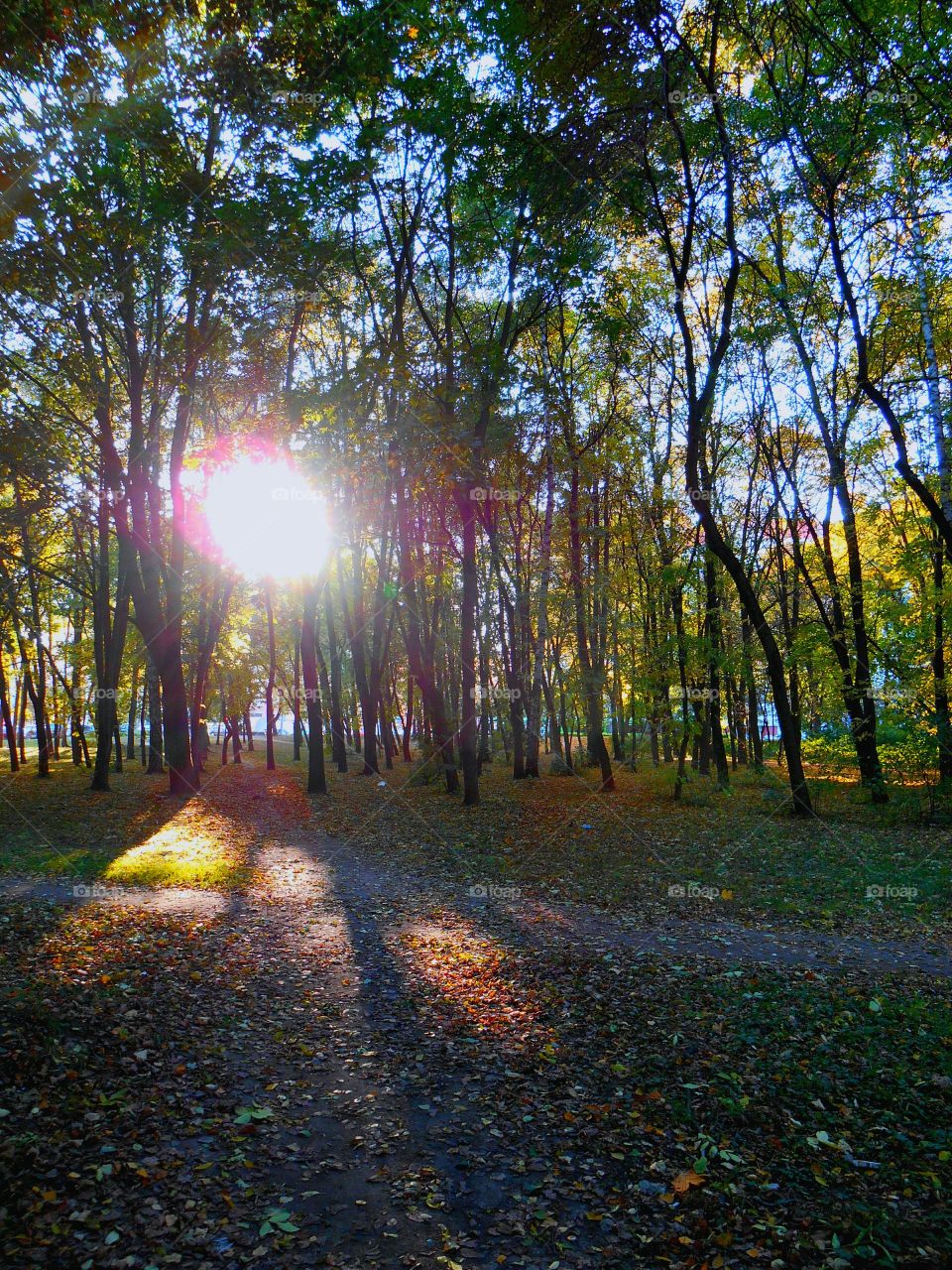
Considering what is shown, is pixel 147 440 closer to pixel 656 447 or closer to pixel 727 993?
pixel 656 447

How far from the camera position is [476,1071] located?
5.75m

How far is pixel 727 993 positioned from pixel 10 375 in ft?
69.2

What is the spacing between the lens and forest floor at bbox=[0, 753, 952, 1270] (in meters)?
3.89

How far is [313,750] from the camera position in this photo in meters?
22.6

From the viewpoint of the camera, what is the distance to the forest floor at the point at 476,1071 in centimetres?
389
